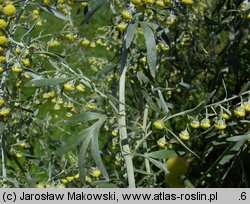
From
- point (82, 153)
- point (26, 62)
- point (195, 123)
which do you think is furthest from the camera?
point (26, 62)

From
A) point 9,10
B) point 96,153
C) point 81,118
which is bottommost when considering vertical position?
point 96,153

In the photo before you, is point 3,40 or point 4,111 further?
point 4,111

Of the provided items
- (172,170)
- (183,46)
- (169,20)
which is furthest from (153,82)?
(172,170)

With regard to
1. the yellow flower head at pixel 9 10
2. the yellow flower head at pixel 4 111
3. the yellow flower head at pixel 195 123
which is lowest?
the yellow flower head at pixel 195 123

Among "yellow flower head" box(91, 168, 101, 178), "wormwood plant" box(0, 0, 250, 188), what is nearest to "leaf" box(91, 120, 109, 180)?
"wormwood plant" box(0, 0, 250, 188)

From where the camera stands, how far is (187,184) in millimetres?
1902

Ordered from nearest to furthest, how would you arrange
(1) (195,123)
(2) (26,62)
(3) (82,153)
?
1. (3) (82,153)
2. (1) (195,123)
3. (2) (26,62)

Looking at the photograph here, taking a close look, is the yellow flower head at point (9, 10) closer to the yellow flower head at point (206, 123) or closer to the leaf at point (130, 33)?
the leaf at point (130, 33)

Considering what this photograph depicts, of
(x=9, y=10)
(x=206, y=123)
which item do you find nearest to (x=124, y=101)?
(x=206, y=123)

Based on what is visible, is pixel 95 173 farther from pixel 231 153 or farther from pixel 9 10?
pixel 9 10

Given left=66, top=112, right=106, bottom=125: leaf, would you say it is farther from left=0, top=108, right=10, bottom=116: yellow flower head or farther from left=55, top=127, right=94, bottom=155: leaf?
left=0, top=108, right=10, bottom=116: yellow flower head

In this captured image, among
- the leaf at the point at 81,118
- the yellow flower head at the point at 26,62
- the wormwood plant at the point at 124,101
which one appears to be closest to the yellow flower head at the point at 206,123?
the wormwood plant at the point at 124,101

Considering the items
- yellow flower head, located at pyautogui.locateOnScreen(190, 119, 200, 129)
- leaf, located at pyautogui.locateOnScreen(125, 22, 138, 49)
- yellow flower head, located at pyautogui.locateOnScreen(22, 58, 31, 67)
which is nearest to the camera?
leaf, located at pyautogui.locateOnScreen(125, 22, 138, 49)

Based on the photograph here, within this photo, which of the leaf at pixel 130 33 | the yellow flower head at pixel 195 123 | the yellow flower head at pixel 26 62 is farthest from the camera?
the yellow flower head at pixel 26 62
